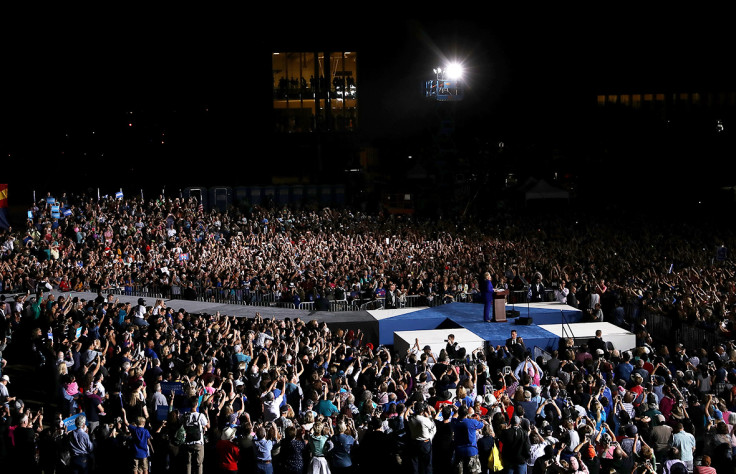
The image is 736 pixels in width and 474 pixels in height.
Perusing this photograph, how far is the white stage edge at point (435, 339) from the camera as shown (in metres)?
16.6

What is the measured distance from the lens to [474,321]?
1902cm

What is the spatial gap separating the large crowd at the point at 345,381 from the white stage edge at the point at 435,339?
0.72 feet

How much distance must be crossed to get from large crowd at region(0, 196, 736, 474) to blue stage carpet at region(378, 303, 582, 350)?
2.88 feet

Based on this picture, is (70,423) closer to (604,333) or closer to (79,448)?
(79,448)

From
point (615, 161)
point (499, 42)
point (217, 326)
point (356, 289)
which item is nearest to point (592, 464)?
point (217, 326)

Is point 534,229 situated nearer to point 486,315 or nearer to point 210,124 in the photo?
point 486,315

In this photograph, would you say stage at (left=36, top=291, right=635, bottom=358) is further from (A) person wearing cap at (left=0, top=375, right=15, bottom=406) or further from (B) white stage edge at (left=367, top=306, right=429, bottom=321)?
(A) person wearing cap at (left=0, top=375, right=15, bottom=406)

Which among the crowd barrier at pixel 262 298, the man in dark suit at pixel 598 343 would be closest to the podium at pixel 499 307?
the man in dark suit at pixel 598 343

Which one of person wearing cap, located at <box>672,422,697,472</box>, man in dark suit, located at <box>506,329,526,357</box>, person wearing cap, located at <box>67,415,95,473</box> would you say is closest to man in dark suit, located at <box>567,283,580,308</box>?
man in dark suit, located at <box>506,329,526,357</box>

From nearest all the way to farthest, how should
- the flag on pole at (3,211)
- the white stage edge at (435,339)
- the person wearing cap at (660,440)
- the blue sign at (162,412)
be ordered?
Answer: the person wearing cap at (660,440) < the blue sign at (162,412) < the white stage edge at (435,339) < the flag on pole at (3,211)

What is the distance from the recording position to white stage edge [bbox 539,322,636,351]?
16.9 m

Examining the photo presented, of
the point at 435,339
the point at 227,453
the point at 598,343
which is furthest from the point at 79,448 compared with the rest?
the point at 598,343

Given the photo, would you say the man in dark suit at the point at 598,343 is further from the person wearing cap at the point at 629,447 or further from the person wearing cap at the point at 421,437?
the person wearing cap at the point at 421,437

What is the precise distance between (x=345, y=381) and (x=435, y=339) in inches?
212
